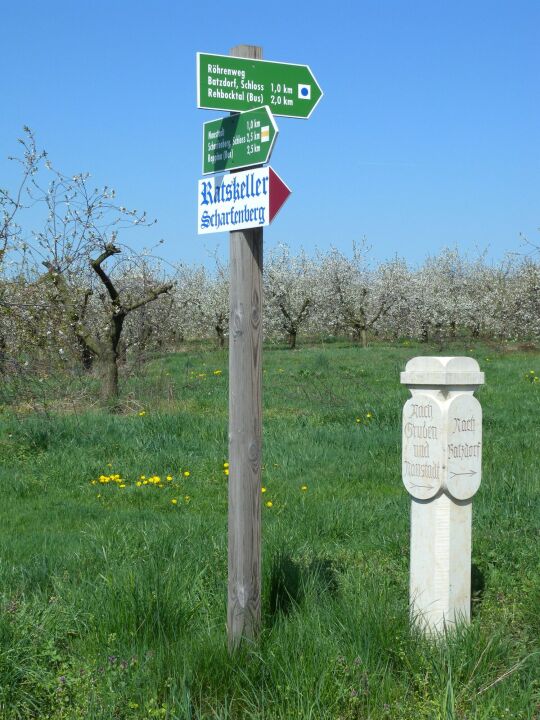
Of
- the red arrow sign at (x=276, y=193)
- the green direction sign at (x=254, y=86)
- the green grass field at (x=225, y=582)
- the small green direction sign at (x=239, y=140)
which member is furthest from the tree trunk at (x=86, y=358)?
the red arrow sign at (x=276, y=193)

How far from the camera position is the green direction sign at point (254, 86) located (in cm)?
396

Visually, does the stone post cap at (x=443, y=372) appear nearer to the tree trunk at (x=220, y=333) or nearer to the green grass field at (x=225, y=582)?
the green grass field at (x=225, y=582)

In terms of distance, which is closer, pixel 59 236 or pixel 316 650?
pixel 316 650

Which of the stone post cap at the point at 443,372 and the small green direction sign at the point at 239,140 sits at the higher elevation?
the small green direction sign at the point at 239,140

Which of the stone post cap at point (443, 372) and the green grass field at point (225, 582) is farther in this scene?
the stone post cap at point (443, 372)

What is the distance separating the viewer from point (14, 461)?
9031 millimetres

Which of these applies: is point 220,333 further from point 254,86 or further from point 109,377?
point 254,86

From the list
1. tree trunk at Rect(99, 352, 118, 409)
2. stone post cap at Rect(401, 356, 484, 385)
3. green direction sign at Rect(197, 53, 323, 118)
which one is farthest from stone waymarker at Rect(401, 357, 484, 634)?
tree trunk at Rect(99, 352, 118, 409)

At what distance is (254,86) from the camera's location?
13.4ft

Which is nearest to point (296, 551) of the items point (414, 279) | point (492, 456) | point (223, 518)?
point (223, 518)

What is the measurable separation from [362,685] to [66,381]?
41.9 ft

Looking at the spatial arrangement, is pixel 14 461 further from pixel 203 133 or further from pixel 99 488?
pixel 203 133

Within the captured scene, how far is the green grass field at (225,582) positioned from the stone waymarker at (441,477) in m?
0.22

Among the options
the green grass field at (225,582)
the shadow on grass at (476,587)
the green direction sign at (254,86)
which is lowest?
the shadow on grass at (476,587)
